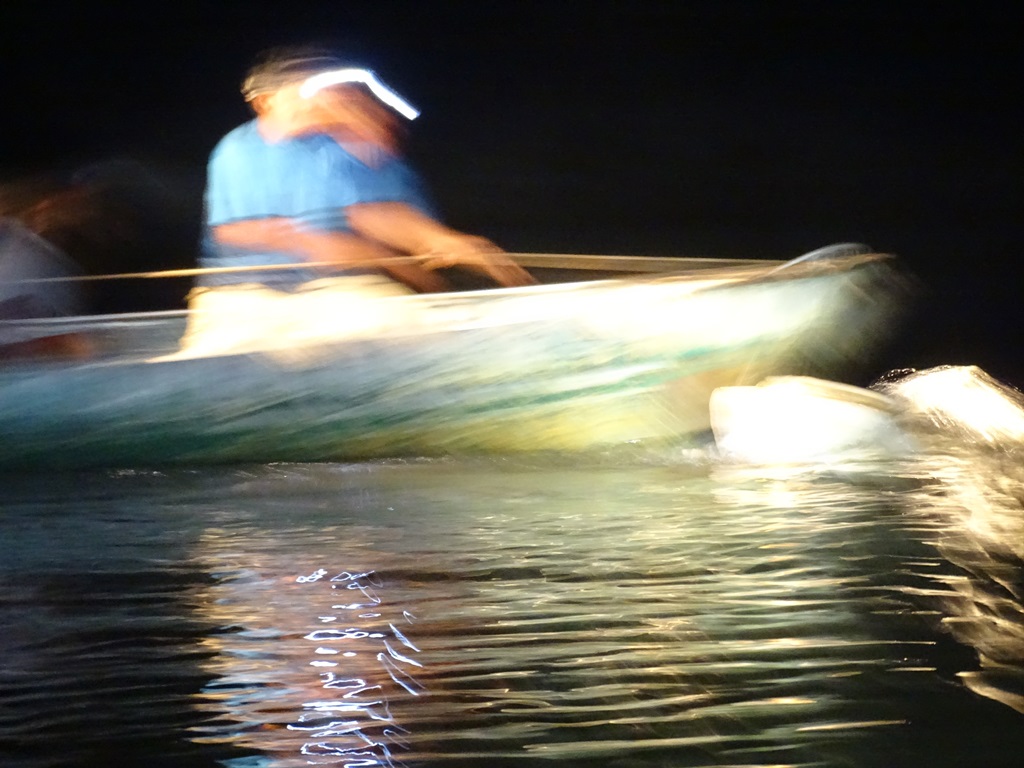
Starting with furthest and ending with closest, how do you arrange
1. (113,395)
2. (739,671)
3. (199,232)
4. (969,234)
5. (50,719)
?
1. (969,234)
2. (199,232)
3. (113,395)
4. (739,671)
5. (50,719)

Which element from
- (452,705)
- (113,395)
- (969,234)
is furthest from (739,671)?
(969,234)

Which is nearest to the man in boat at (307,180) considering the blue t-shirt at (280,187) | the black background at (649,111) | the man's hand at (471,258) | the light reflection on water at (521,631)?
the blue t-shirt at (280,187)

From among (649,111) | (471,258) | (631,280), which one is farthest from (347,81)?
(649,111)

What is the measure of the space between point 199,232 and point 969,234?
6.59m

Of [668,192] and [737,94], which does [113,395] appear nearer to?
[668,192]

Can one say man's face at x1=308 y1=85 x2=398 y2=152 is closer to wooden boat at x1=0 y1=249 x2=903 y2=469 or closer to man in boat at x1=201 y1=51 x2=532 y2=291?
man in boat at x1=201 y1=51 x2=532 y2=291

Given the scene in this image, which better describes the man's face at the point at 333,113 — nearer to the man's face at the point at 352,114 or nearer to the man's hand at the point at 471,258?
the man's face at the point at 352,114

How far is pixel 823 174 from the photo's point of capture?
11.0 m

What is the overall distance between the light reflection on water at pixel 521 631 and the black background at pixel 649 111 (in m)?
6.50

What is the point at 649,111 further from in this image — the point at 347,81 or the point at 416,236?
the point at 347,81

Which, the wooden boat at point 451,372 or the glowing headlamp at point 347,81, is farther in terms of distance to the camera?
the glowing headlamp at point 347,81

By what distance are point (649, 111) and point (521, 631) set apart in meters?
8.80

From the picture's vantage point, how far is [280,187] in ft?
17.5

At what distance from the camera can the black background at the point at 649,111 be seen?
9938 mm
